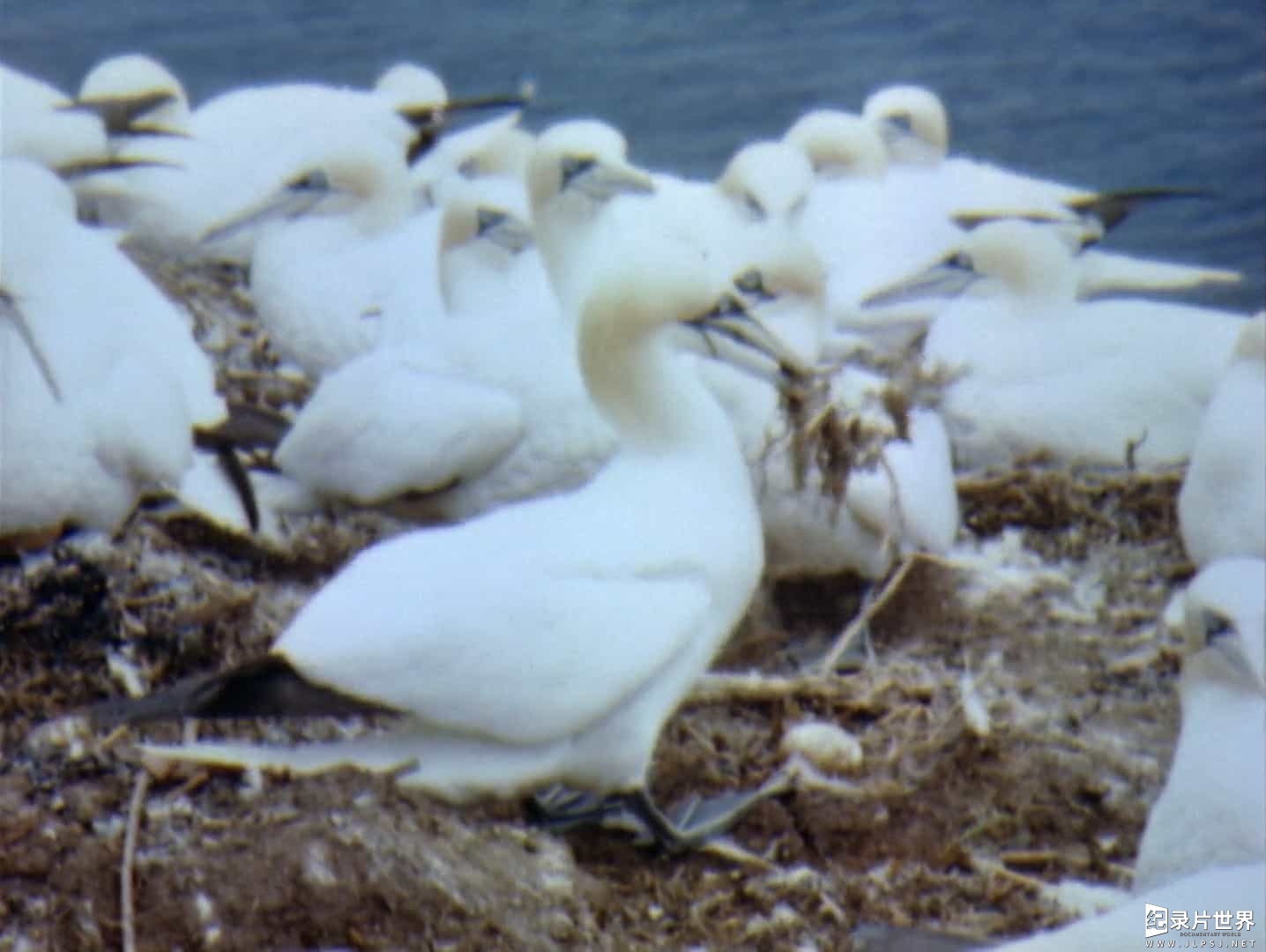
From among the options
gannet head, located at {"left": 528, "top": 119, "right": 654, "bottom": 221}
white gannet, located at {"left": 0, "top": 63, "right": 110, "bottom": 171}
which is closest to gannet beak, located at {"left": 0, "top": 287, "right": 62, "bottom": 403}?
gannet head, located at {"left": 528, "top": 119, "right": 654, "bottom": 221}

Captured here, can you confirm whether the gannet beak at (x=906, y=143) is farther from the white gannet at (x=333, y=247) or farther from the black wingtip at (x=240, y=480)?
the black wingtip at (x=240, y=480)

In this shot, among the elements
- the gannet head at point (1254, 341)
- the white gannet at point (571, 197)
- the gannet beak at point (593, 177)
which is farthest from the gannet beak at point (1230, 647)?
the gannet beak at point (593, 177)

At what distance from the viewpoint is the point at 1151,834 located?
14.2 feet

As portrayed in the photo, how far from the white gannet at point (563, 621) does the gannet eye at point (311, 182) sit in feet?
9.12

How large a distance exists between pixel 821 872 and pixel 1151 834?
572 millimetres

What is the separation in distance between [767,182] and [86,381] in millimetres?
2850

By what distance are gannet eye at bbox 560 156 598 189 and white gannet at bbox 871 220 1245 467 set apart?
3.20 feet

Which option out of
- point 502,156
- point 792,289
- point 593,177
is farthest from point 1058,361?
point 502,156

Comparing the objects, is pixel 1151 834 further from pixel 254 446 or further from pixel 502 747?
pixel 254 446

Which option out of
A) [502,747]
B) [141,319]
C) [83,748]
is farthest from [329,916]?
[141,319]

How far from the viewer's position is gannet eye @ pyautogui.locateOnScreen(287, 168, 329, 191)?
7.38m

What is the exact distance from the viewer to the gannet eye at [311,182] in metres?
7.38

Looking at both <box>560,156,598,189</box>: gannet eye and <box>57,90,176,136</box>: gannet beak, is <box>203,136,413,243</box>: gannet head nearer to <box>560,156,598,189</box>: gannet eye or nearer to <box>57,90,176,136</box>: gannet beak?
<box>57,90,176,136</box>: gannet beak

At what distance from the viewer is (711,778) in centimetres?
491
